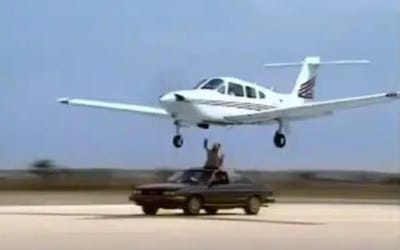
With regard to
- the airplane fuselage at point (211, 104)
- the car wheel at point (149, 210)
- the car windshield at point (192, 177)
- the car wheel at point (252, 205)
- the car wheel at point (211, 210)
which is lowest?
the car wheel at point (149, 210)

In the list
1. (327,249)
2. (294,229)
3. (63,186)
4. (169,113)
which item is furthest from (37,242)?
(63,186)

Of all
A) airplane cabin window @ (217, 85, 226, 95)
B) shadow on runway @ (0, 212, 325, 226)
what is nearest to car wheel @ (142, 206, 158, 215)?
shadow on runway @ (0, 212, 325, 226)

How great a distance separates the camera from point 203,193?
1347 inches

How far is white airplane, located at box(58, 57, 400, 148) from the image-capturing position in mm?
42144

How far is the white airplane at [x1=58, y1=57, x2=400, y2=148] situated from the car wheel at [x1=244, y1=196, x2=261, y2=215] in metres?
6.57

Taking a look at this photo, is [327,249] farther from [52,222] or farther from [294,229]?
[52,222]

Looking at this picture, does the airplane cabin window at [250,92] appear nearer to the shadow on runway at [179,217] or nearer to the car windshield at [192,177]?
the shadow on runway at [179,217]

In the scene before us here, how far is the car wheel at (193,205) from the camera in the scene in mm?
33938

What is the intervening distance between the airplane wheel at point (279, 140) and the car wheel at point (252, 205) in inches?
320

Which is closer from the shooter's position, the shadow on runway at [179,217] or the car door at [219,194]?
the shadow on runway at [179,217]

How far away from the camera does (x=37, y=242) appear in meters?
21.6

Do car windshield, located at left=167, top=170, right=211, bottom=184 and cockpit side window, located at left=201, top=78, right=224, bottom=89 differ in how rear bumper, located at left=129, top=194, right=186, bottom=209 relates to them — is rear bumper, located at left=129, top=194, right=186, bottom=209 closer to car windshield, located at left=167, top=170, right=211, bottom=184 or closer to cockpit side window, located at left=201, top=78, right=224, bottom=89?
car windshield, located at left=167, top=170, right=211, bottom=184

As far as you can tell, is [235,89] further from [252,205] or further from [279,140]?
[252,205]

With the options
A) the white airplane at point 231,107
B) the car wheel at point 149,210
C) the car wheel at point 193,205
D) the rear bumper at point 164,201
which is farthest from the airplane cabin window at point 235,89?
the rear bumper at point 164,201
